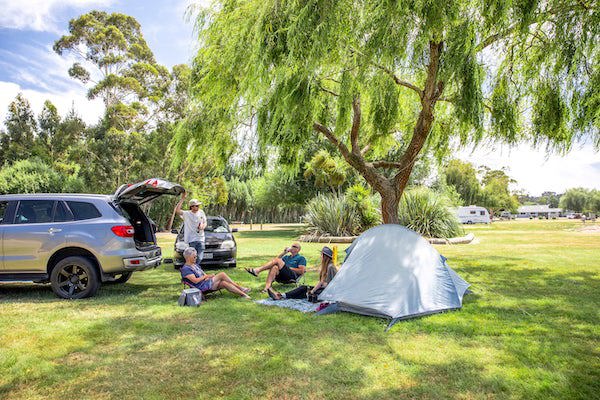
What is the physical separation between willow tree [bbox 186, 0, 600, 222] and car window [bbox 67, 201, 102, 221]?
11.9 feet

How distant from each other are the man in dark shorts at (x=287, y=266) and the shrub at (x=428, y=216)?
12.0 meters

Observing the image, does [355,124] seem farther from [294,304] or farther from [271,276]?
[294,304]

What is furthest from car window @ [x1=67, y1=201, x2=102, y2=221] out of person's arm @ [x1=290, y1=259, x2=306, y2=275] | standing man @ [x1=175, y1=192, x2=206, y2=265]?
person's arm @ [x1=290, y1=259, x2=306, y2=275]

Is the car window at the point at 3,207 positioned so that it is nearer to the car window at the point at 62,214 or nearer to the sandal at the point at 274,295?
the car window at the point at 62,214

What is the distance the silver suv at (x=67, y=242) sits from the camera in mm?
6898

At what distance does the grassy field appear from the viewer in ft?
11.8

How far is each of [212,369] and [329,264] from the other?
3.46 m

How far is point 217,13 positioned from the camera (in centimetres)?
980

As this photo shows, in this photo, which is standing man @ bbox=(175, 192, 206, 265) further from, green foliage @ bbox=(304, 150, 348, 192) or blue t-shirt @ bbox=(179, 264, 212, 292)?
green foliage @ bbox=(304, 150, 348, 192)

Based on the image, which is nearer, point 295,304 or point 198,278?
point 295,304

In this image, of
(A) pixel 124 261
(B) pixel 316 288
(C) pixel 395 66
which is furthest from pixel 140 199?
(C) pixel 395 66

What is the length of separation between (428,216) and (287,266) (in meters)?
13.2

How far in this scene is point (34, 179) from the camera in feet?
92.5

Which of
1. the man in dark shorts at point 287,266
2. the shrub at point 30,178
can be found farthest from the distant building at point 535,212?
the man in dark shorts at point 287,266
